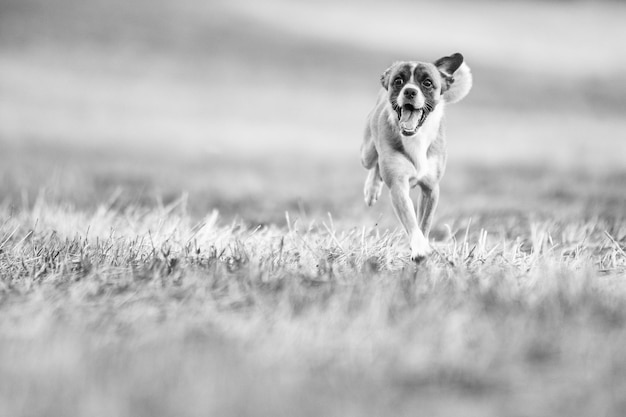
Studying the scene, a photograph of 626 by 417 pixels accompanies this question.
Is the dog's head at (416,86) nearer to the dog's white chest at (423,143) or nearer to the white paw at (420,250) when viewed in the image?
the dog's white chest at (423,143)

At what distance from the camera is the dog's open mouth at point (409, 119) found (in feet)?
18.4

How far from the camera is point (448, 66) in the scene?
19.6ft

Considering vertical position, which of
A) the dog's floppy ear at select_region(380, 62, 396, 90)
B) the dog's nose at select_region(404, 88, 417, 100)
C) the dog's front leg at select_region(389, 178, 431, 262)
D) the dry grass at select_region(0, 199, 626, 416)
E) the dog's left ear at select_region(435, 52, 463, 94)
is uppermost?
the dog's left ear at select_region(435, 52, 463, 94)

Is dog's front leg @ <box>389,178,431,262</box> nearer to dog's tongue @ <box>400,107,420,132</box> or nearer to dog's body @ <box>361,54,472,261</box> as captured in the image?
dog's body @ <box>361,54,472,261</box>

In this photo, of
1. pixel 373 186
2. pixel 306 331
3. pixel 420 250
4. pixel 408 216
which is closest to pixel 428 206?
pixel 373 186

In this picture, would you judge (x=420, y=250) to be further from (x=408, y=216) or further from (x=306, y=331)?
(x=306, y=331)

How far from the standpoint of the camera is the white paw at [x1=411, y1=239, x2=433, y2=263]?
531 cm

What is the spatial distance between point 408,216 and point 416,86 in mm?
981

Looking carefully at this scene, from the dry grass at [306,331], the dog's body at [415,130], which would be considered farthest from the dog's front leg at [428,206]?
the dry grass at [306,331]

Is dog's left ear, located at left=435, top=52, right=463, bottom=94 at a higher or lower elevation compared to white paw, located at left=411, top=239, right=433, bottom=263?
higher

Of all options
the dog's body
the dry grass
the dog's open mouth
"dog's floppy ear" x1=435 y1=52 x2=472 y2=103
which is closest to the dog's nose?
the dog's body

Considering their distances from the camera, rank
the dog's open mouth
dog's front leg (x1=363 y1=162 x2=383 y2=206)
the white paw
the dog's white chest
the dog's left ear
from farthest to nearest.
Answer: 1. dog's front leg (x1=363 y1=162 x2=383 y2=206)
2. the dog's left ear
3. the dog's white chest
4. the dog's open mouth
5. the white paw

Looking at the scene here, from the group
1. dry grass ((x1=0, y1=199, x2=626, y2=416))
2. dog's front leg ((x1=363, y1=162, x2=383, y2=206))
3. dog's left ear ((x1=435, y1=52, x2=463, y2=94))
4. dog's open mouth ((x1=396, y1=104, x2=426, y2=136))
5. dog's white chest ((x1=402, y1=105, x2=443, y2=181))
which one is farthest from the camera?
dog's front leg ((x1=363, y1=162, x2=383, y2=206))

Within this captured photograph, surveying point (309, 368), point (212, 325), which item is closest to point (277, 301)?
point (212, 325)
